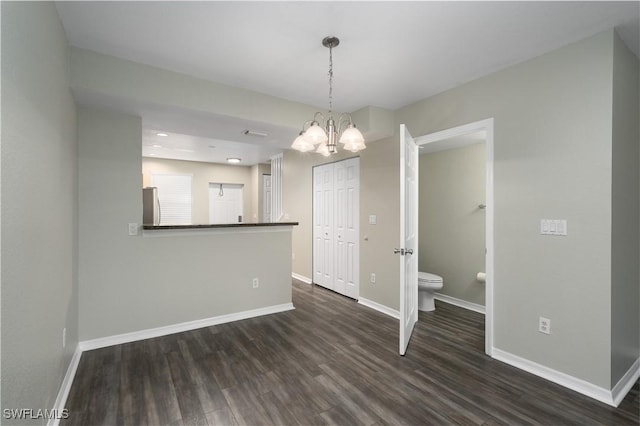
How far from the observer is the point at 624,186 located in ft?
7.18

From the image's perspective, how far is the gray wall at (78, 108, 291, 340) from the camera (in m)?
2.75

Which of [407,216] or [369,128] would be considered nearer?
[407,216]

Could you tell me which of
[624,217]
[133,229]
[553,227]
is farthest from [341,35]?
[133,229]

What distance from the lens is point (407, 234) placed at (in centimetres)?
288

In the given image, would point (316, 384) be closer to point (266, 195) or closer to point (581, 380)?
point (581, 380)

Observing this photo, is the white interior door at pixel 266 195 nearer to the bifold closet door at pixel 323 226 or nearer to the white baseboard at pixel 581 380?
the bifold closet door at pixel 323 226

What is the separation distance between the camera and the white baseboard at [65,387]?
69.4 inches

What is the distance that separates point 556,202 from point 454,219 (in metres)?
2.03

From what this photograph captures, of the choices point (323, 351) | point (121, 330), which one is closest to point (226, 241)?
point (121, 330)

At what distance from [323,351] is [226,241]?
5.52 ft

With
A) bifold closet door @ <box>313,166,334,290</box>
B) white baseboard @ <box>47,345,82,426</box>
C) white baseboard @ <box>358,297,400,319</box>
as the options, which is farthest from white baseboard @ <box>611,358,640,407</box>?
white baseboard @ <box>47,345,82,426</box>

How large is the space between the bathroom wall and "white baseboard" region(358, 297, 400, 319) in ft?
3.91

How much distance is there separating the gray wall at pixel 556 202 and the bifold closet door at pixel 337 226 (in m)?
1.97

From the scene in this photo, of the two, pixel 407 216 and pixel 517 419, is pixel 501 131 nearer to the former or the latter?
pixel 407 216
